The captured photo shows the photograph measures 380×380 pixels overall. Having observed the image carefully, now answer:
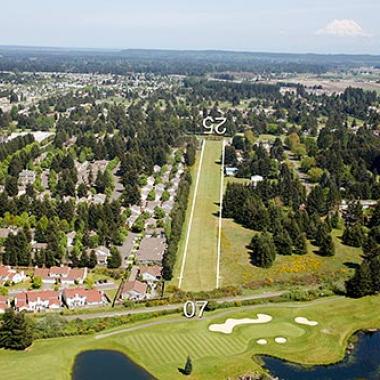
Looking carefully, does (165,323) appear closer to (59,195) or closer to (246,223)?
(246,223)

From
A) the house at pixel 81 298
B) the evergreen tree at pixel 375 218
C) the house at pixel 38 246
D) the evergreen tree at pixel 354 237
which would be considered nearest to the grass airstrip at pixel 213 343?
the house at pixel 81 298

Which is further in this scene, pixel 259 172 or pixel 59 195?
pixel 259 172

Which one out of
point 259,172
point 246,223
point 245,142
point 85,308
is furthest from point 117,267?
point 245,142

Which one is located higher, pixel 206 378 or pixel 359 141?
pixel 359 141

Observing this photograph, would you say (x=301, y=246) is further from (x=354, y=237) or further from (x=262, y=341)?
(x=262, y=341)

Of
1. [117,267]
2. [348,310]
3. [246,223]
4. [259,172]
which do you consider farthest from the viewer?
[259,172]
